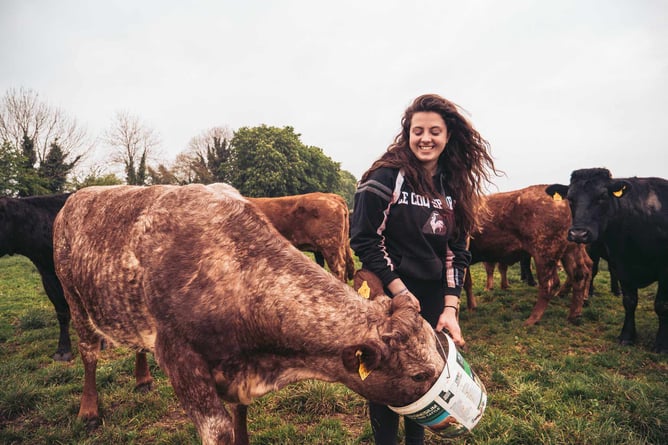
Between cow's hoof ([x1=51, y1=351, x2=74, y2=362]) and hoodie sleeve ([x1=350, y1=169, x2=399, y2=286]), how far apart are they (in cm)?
544

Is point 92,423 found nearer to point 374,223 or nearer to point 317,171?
point 374,223

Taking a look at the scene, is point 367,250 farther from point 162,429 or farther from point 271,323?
point 162,429

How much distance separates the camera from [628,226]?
5836 mm

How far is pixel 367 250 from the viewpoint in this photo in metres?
2.41

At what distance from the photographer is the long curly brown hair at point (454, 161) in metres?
2.53

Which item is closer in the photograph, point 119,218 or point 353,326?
point 353,326

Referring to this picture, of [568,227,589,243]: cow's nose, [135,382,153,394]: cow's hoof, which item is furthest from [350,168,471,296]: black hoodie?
[568,227,589,243]: cow's nose

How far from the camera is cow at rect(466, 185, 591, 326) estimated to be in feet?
22.3

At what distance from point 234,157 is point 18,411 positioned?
4126 cm

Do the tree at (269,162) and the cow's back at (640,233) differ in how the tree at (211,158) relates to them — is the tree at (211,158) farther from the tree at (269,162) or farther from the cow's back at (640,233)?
the cow's back at (640,233)

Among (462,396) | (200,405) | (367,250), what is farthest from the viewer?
(367,250)

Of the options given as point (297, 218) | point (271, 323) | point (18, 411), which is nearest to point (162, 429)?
point (18, 411)

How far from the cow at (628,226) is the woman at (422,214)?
13.4 ft

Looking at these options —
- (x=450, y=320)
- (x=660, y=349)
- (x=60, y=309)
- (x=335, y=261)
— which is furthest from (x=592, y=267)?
(x=60, y=309)
